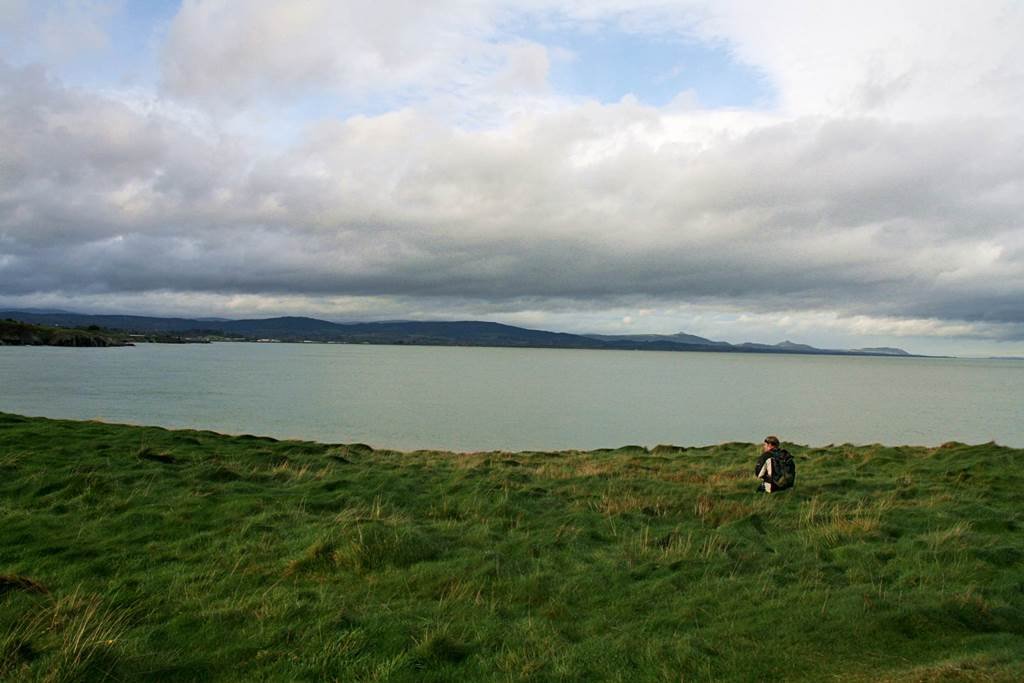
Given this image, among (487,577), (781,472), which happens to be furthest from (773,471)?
(487,577)

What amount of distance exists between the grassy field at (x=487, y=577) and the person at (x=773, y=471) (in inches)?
23.6

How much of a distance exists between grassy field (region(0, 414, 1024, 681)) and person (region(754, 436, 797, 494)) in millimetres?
598

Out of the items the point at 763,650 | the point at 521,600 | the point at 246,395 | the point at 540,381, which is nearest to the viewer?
the point at 763,650

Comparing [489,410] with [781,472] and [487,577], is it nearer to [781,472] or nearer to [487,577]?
[781,472]

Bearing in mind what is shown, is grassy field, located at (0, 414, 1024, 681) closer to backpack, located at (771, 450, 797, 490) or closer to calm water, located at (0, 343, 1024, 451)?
backpack, located at (771, 450, 797, 490)

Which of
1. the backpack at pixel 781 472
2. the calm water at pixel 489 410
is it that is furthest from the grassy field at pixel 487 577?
the calm water at pixel 489 410

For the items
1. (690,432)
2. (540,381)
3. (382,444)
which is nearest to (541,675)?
(382,444)

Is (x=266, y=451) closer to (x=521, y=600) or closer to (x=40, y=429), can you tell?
(x=40, y=429)

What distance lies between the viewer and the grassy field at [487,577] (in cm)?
809

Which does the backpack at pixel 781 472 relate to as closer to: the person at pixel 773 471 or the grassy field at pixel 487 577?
the person at pixel 773 471

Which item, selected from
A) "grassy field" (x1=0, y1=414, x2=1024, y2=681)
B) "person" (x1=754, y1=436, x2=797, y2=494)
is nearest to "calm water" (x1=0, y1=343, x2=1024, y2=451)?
"person" (x1=754, y1=436, x2=797, y2=494)

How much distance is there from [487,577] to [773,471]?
1155 centimetres

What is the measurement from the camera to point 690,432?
6100 centimetres

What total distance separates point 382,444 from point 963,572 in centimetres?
4140
